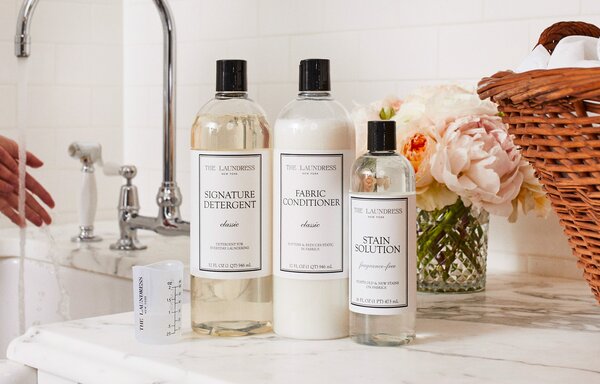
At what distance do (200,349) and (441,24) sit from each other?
2.46ft

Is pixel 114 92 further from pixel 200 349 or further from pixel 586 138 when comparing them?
pixel 586 138

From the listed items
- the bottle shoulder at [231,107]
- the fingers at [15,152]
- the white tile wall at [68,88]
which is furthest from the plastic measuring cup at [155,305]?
the white tile wall at [68,88]

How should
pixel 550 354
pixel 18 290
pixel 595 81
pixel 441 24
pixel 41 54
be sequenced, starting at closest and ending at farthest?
pixel 595 81, pixel 550 354, pixel 441 24, pixel 18 290, pixel 41 54

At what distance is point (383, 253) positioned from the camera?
0.80 metres

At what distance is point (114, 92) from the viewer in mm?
1904

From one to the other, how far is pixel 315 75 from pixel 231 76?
8 centimetres

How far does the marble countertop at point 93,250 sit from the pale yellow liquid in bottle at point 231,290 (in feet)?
1.62

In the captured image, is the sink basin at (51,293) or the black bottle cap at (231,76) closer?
the black bottle cap at (231,76)

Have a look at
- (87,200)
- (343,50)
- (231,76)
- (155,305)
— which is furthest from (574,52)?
(87,200)

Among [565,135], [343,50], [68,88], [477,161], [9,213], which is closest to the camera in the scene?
[565,135]

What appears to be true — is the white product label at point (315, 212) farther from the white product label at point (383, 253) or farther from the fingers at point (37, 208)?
the fingers at point (37, 208)

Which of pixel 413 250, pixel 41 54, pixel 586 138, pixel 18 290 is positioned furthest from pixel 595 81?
pixel 41 54

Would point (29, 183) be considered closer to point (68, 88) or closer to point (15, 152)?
point (15, 152)

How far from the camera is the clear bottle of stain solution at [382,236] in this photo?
801mm
